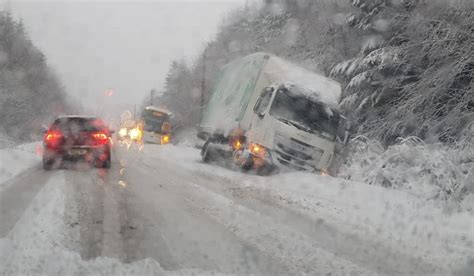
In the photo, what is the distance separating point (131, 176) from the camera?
1200 centimetres

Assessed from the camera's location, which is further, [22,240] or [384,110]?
[384,110]

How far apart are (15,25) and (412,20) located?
55266 millimetres

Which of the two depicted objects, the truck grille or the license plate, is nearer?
the truck grille

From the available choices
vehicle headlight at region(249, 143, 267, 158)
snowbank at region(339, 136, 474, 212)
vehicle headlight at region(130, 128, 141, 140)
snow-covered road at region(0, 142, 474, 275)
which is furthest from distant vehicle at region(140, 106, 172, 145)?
snow-covered road at region(0, 142, 474, 275)

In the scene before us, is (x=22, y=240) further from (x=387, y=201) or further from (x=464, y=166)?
(x=464, y=166)

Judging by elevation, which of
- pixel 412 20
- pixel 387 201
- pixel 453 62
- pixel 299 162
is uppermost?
pixel 412 20

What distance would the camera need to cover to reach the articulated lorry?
13.3 meters

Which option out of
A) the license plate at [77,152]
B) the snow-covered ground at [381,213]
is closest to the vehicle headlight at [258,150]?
the snow-covered ground at [381,213]

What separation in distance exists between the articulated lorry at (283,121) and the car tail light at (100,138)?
12.4ft

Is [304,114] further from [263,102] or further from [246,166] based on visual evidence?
[246,166]

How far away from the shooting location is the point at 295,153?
43.8ft

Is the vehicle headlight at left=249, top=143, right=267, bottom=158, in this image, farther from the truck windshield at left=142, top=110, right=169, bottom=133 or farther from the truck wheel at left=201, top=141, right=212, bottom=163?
the truck windshield at left=142, top=110, right=169, bottom=133

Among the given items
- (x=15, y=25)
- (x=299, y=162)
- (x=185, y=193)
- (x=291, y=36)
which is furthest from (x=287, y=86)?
(x=15, y=25)

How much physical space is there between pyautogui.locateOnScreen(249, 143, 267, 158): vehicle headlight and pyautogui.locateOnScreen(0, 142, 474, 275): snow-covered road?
2.55 meters
